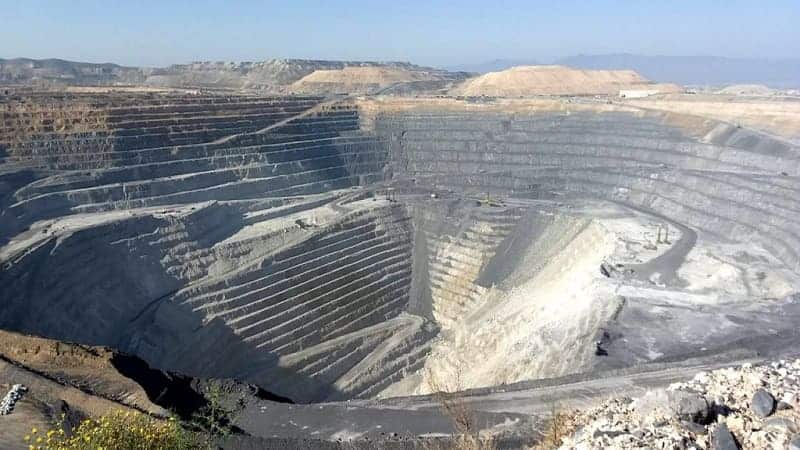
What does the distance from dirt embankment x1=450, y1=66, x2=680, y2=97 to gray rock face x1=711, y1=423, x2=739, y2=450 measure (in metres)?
72.2

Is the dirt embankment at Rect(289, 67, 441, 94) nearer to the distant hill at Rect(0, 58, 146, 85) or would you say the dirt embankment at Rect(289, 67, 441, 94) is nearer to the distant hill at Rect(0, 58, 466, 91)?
the distant hill at Rect(0, 58, 466, 91)

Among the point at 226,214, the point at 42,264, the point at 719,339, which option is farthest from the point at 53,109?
the point at 719,339

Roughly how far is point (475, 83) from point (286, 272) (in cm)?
5722

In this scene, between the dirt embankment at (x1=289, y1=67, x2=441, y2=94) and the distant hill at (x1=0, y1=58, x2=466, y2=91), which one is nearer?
the dirt embankment at (x1=289, y1=67, x2=441, y2=94)

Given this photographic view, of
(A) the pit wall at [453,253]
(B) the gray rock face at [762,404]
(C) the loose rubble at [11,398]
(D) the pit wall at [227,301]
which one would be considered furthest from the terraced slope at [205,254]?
(B) the gray rock face at [762,404]

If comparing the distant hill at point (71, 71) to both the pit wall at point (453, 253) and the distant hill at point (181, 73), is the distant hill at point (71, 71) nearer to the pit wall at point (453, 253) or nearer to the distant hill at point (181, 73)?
the distant hill at point (181, 73)

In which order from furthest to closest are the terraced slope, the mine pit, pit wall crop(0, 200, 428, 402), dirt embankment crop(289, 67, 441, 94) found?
dirt embankment crop(289, 67, 441, 94) → the terraced slope → pit wall crop(0, 200, 428, 402) → the mine pit

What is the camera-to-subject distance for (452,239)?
136ft

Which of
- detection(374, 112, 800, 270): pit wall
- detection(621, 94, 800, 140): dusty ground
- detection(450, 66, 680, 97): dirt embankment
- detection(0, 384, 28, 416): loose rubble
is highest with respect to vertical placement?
detection(450, 66, 680, 97): dirt embankment

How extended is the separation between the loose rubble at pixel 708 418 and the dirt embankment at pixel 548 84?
70.8 m

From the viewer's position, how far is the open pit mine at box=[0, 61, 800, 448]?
19109 mm

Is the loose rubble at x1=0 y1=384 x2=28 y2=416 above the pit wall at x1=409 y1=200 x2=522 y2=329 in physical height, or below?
above

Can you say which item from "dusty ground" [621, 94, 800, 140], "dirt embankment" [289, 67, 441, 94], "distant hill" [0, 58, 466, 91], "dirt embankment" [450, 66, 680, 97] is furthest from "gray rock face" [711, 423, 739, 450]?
"distant hill" [0, 58, 466, 91]

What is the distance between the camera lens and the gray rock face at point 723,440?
26.9ft
